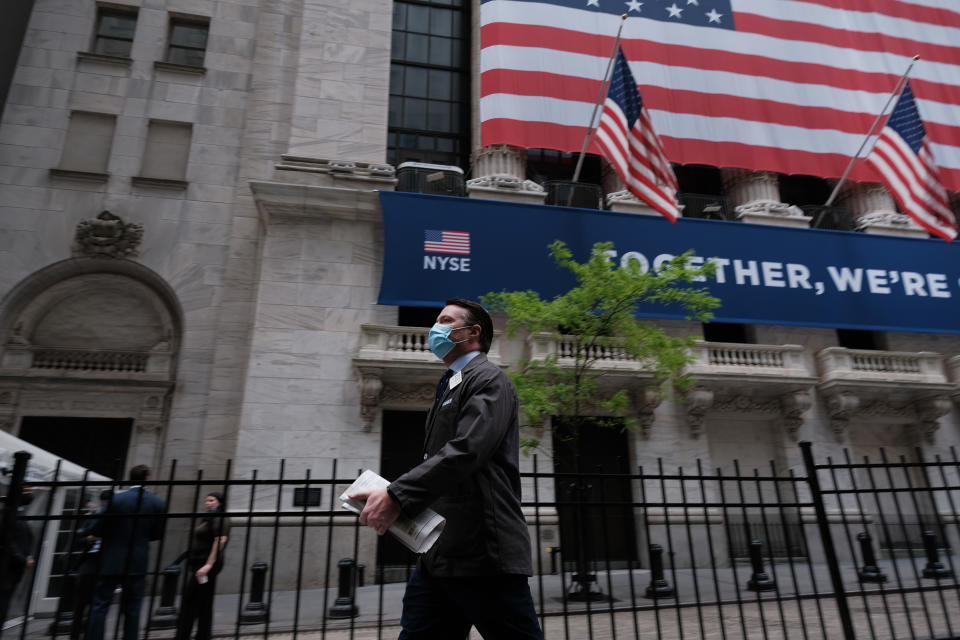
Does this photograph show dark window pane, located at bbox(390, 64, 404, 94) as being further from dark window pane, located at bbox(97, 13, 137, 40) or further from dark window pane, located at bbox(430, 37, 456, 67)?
dark window pane, located at bbox(97, 13, 137, 40)

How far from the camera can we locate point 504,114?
649 inches

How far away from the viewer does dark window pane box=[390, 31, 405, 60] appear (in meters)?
19.5

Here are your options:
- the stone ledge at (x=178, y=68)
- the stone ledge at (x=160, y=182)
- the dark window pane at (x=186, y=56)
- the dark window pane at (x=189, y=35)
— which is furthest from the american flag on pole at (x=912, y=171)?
the dark window pane at (x=189, y=35)

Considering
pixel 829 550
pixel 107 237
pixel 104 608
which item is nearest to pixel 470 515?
pixel 829 550

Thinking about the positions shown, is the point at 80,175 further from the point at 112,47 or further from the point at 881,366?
the point at 881,366

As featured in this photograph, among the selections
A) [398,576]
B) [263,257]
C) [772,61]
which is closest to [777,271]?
[772,61]

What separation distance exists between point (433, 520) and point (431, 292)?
40.2ft

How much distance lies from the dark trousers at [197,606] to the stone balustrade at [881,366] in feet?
54.0

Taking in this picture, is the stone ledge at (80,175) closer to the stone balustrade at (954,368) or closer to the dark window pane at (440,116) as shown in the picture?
the dark window pane at (440,116)

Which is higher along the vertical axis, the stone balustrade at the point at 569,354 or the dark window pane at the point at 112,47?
the dark window pane at the point at 112,47

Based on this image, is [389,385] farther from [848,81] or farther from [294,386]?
[848,81]

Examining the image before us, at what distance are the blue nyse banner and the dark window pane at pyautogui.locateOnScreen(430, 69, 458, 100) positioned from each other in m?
6.06

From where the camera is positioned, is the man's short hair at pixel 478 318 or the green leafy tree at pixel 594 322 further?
the green leafy tree at pixel 594 322

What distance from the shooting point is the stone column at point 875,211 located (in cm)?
1864
